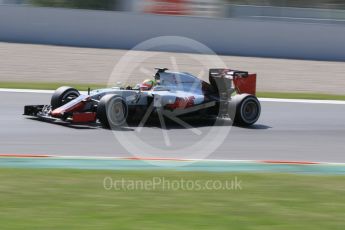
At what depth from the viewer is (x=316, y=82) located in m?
20.9

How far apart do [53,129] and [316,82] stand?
11.5 meters

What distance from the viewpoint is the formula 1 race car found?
11.3 metres

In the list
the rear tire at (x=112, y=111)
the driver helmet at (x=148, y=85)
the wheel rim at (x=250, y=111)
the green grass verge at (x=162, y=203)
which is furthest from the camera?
the wheel rim at (x=250, y=111)

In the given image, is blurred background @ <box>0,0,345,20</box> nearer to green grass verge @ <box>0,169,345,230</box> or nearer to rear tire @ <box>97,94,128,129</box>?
rear tire @ <box>97,94,128,129</box>

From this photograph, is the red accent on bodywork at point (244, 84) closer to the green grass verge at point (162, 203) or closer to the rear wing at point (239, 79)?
the rear wing at point (239, 79)

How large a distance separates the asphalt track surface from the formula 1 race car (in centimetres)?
21

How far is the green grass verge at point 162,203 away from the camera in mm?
6121

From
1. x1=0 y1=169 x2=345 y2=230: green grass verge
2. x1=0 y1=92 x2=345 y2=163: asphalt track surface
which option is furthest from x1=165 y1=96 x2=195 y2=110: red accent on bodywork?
x1=0 y1=169 x2=345 y2=230: green grass verge

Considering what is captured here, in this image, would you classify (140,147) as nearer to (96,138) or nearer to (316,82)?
(96,138)

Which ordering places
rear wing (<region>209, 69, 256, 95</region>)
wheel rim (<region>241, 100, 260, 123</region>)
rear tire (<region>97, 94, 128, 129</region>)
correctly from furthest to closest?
rear wing (<region>209, 69, 256, 95</region>)
wheel rim (<region>241, 100, 260, 123</region>)
rear tire (<region>97, 94, 128, 129</region>)

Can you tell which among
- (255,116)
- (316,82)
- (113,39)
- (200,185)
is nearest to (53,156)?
(200,185)

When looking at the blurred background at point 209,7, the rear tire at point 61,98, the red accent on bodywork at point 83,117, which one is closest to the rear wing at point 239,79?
the red accent on bodywork at point 83,117

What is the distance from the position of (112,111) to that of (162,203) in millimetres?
4474

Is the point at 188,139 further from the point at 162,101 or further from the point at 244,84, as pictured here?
the point at 244,84
